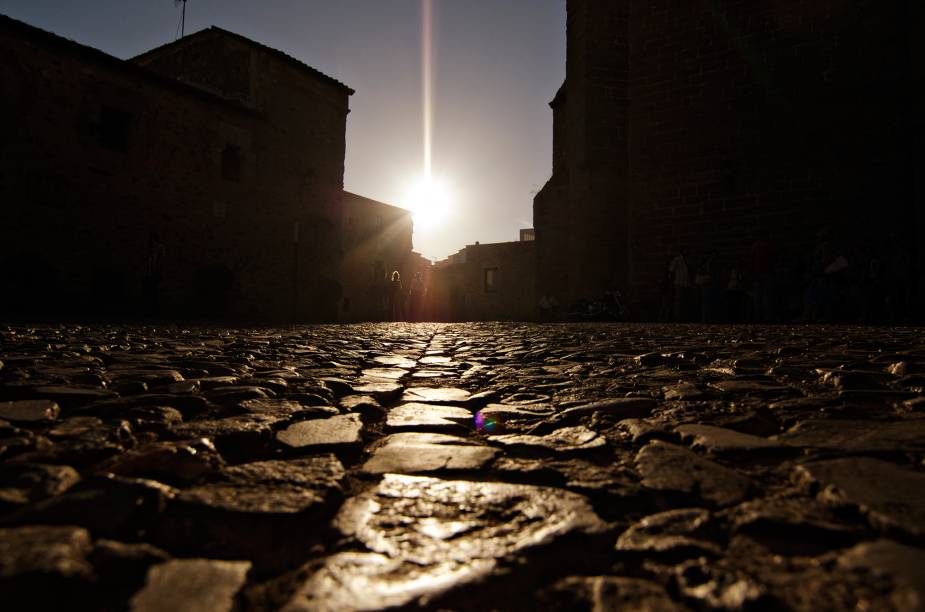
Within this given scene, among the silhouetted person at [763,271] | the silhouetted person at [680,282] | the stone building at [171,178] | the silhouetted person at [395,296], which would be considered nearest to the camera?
the silhouetted person at [763,271]

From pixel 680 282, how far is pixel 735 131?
12.0 feet

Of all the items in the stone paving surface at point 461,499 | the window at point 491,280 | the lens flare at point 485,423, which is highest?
the window at point 491,280

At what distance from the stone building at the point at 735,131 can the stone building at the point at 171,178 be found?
9.54m

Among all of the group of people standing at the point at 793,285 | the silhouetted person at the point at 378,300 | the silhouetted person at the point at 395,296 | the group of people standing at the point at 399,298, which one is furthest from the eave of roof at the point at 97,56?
the group of people standing at the point at 793,285

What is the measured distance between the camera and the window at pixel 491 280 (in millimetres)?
30019

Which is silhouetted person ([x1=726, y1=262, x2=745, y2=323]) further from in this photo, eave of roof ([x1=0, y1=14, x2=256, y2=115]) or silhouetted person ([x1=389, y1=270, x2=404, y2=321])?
eave of roof ([x1=0, y1=14, x2=256, y2=115])

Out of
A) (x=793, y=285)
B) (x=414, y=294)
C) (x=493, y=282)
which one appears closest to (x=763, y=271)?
(x=793, y=285)

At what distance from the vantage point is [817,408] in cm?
176

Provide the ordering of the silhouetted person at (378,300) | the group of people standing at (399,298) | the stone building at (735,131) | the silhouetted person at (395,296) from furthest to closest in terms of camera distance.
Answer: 1. the silhouetted person at (378,300)
2. the group of people standing at (399,298)
3. the silhouetted person at (395,296)
4. the stone building at (735,131)

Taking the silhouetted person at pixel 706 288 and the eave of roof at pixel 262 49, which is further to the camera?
the eave of roof at pixel 262 49

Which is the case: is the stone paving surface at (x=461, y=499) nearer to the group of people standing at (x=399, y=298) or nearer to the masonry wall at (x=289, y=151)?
the masonry wall at (x=289, y=151)

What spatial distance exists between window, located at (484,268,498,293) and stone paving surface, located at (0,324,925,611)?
27.9 metres

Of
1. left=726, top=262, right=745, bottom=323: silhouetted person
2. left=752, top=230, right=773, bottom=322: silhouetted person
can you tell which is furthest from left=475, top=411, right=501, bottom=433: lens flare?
left=726, top=262, right=745, bottom=323: silhouetted person

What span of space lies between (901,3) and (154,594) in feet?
47.6
